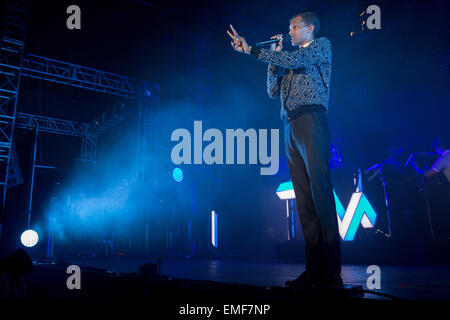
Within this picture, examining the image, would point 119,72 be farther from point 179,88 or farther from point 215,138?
point 215,138

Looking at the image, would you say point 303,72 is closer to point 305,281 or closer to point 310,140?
point 310,140

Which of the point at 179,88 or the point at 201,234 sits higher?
the point at 179,88

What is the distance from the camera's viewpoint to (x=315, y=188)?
1.64 metres

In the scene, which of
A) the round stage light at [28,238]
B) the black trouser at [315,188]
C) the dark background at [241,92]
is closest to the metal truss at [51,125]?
the dark background at [241,92]

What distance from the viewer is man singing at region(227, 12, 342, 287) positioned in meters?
1.61

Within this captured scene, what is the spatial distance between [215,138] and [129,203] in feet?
10.7

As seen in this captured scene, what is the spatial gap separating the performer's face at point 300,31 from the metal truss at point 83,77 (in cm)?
754

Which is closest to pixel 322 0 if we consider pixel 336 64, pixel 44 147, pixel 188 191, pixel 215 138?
pixel 336 64

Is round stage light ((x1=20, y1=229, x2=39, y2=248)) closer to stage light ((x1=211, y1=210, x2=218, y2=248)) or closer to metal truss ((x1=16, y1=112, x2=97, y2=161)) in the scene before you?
stage light ((x1=211, y1=210, x2=218, y2=248))

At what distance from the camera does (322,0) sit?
20.0 ft

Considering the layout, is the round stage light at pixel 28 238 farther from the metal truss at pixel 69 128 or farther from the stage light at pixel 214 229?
the metal truss at pixel 69 128

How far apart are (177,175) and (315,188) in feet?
23.1

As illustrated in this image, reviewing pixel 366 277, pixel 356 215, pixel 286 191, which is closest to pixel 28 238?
pixel 286 191

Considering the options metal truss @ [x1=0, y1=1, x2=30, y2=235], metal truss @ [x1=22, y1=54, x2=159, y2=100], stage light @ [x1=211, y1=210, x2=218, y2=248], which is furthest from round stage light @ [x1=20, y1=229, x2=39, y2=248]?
stage light @ [x1=211, y1=210, x2=218, y2=248]
